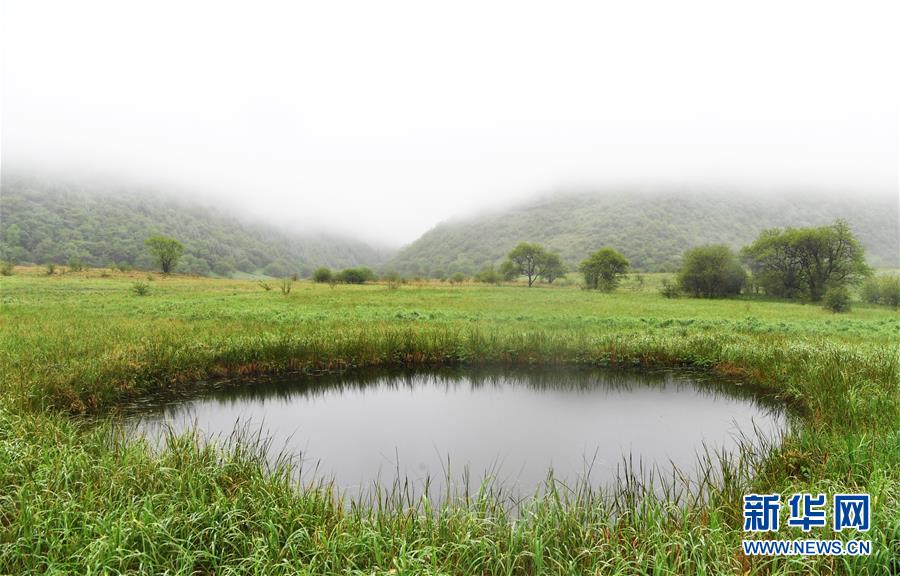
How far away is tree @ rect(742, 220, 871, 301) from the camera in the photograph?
53.5 meters

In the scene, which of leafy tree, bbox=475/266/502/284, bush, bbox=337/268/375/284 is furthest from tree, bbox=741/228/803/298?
bush, bbox=337/268/375/284

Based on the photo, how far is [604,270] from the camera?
7075 centimetres

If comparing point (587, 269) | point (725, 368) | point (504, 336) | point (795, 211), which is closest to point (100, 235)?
point (587, 269)

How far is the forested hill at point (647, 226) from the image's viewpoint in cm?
13012

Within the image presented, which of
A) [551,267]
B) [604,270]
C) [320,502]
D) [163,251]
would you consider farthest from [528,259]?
[320,502]

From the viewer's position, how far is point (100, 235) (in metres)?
111

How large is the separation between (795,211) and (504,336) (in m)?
211

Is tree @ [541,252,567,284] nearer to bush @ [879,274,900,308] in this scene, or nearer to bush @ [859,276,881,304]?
bush @ [859,276,881,304]

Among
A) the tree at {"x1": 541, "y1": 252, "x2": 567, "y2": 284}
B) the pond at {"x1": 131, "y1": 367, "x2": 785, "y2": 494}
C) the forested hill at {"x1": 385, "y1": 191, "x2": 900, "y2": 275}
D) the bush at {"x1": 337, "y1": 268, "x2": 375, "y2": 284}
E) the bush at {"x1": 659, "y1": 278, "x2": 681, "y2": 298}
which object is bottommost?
the pond at {"x1": 131, "y1": 367, "x2": 785, "y2": 494}

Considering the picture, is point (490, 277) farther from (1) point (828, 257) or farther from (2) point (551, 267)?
(1) point (828, 257)

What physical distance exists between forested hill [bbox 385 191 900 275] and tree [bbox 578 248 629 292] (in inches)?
1594

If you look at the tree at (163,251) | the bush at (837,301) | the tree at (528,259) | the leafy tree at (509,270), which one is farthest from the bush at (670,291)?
the tree at (163,251)

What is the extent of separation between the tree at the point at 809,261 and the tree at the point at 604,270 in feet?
65.5

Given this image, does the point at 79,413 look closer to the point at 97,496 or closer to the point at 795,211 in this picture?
the point at 97,496
